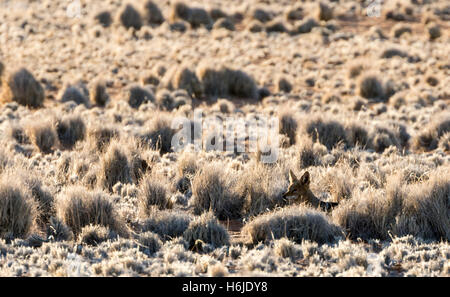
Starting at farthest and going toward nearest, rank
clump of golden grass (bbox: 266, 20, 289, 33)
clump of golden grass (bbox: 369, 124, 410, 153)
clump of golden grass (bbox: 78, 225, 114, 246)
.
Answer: clump of golden grass (bbox: 266, 20, 289, 33) < clump of golden grass (bbox: 369, 124, 410, 153) < clump of golden grass (bbox: 78, 225, 114, 246)

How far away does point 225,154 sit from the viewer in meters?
11.9

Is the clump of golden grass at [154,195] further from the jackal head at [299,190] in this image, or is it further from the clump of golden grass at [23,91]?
the clump of golden grass at [23,91]

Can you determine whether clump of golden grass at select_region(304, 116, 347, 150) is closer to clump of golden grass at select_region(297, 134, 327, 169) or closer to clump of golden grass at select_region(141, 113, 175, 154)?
clump of golden grass at select_region(297, 134, 327, 169)

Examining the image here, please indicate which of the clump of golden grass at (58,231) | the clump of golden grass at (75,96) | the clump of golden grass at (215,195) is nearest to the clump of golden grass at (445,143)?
the clump of golden grass at (215,195)

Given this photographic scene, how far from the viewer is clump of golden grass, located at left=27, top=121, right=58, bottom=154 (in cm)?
1245

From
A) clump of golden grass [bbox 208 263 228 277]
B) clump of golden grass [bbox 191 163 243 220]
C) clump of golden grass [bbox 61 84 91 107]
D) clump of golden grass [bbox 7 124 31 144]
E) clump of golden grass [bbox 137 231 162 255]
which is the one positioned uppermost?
clump of golden grass [bbox 208 263 228 277]

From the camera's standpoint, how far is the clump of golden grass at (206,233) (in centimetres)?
707

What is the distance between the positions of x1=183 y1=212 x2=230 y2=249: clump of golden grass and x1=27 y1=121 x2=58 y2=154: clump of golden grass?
19.4 feet

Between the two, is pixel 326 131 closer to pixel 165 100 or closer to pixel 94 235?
pixel 165 100

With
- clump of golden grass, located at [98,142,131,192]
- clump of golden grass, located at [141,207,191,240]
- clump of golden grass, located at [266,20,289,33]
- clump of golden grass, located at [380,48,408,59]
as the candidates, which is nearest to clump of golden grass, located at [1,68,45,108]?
clump of golden grass, located at [98,142,131,192]

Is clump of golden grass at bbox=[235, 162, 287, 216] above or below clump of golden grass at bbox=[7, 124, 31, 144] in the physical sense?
above

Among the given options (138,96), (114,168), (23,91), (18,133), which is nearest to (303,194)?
(114,168)

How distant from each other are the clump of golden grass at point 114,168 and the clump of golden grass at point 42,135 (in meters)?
2.65
